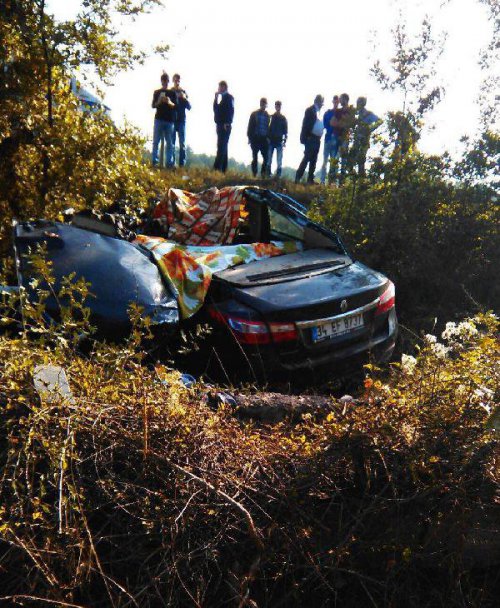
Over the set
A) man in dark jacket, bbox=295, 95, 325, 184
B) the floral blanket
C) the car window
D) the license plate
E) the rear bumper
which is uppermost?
man in dark jacket, bbox=295, 95, 325, 184

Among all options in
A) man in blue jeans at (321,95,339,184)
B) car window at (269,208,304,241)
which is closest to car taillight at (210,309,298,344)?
car window at (269,208,304,241)

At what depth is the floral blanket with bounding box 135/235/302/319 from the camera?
4105mm

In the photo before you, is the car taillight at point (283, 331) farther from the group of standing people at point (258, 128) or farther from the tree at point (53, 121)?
the group of standing people at point (258, 128)

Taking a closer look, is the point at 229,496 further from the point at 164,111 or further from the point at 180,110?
the point at 180,110

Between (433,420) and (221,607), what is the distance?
1280 mm

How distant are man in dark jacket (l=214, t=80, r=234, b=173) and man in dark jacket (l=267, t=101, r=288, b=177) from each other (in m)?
1.05

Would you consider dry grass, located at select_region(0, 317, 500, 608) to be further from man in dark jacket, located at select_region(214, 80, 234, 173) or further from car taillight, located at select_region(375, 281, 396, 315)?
man in dark jacket, located at select_region(214, 80, 234, 173)

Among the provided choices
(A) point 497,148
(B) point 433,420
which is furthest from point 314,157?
(B) point 433,420

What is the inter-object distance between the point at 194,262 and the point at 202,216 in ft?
6.01

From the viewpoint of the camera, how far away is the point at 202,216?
19.9 ft

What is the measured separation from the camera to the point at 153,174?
19.6ft

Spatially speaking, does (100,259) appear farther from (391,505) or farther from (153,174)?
(391,505)

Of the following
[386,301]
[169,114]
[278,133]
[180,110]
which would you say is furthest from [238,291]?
[278,133]

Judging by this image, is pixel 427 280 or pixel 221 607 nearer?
pixel 221 607
